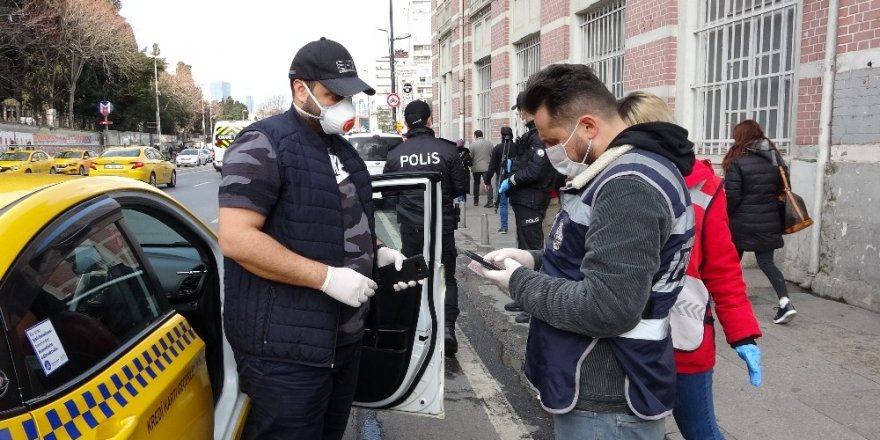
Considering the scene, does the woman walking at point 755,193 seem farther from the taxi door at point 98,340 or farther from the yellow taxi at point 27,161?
the yellow taxi at point 27,161

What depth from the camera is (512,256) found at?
2.28 m

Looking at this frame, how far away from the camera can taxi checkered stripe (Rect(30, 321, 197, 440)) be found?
4.93 feet

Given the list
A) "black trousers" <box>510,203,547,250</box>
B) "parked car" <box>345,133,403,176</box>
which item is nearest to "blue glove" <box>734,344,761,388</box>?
"black trousers" <box>510,203,547,250</box>

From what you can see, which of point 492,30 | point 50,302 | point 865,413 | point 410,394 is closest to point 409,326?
point 410,394

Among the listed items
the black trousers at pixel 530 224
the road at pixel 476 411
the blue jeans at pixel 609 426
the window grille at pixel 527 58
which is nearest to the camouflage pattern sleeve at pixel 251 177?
the blue jeans at pixel 609 426

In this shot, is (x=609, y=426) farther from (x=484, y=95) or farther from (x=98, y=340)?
(x=484, y=95)

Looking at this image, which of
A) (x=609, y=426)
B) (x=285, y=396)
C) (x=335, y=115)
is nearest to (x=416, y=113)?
(x=335, y=115)

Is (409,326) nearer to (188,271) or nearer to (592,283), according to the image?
(188,271)

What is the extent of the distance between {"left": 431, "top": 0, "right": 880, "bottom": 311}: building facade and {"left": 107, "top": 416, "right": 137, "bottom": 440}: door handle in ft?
19.9

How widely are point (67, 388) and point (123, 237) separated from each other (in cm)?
66

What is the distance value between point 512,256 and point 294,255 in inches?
29.2

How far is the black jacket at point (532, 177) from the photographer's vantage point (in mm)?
5886

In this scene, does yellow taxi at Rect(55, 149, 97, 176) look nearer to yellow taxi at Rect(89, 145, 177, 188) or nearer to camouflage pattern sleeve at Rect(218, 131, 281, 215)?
yellow taxi at Rect(89, 145, 177, 188)

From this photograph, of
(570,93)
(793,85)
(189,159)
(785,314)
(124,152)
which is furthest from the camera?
(189,159)
